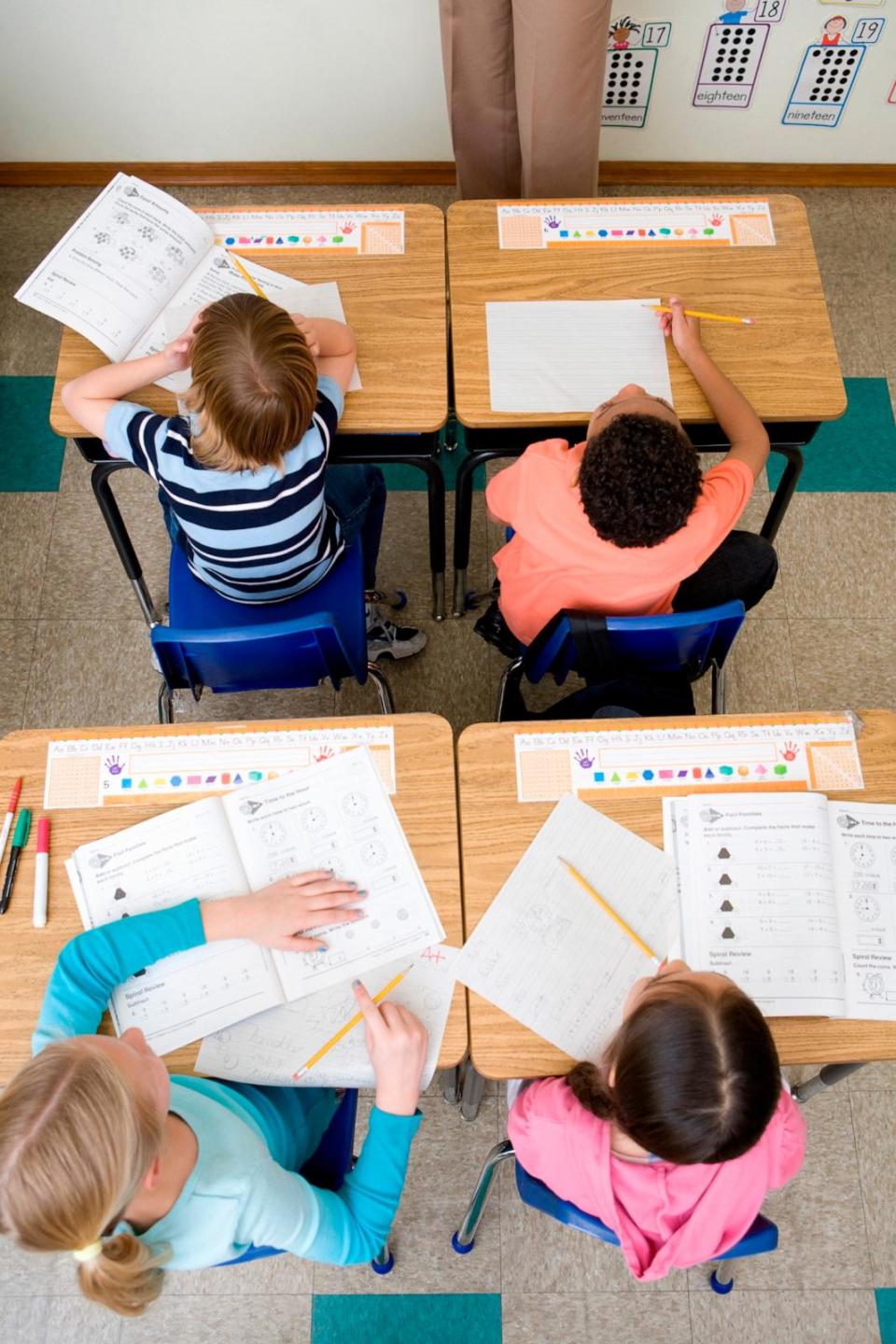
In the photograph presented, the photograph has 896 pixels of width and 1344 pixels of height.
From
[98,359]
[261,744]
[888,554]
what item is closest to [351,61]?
[98,359]

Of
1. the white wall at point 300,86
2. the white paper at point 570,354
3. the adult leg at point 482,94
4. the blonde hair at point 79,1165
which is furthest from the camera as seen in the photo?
the white wall at point 300,86

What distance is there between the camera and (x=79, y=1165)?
97cm

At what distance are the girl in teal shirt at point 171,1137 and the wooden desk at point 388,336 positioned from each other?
0.87 meters

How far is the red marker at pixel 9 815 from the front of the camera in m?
1.40

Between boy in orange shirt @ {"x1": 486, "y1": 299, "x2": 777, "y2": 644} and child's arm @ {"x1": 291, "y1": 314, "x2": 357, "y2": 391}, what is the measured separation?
13.0 inches

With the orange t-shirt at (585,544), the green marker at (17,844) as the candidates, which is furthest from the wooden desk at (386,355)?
the green marker at (17,844)

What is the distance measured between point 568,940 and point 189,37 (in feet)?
8.48

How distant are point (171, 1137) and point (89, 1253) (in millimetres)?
172

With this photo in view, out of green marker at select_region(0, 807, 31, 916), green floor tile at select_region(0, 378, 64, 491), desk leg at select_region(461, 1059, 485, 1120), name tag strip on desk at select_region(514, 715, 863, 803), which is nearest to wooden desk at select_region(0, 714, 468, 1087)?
green marker at select_region(0, 807, 31, 916)

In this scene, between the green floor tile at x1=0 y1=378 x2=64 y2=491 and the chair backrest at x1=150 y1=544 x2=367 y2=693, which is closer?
the chair backrest at x1=150 y1=544 x2=367 y2=693

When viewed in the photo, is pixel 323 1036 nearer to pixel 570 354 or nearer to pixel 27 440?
pixel 570 354

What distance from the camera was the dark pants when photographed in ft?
6.62

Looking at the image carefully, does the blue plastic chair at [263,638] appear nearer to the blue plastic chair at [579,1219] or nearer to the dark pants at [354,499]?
the dark pants at [354,499]

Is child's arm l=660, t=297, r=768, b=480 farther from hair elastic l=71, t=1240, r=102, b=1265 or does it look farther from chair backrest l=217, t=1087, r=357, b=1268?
hair elastic l=71, t=1240, r=102, b=1265
